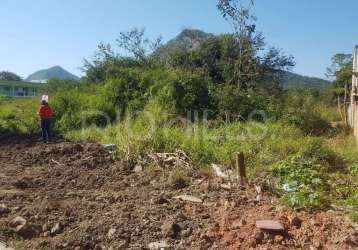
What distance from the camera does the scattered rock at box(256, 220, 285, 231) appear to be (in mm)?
4082

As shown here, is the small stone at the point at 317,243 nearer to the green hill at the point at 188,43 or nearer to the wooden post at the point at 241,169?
the wooden post at the point at 241,169

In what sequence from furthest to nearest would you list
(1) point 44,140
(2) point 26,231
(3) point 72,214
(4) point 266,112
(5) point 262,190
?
(4) point 266,112
(1) point 44,140
(5) point 262,190
(3) point 72,214
(2) point 26,231

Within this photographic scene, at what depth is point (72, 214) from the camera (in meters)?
4.94

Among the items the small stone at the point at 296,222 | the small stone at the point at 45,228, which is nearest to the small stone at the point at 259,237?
the small stone at the point at 296,222

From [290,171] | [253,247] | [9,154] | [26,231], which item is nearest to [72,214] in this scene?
[26,231]

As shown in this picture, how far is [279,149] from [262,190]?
2675 millimetres

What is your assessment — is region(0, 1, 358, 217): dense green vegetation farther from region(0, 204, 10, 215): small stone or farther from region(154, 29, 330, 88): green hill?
region(0, 204, 10, 215): small stone

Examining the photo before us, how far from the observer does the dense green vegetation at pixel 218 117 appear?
6613 mm

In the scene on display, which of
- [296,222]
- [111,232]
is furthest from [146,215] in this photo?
[296,222]

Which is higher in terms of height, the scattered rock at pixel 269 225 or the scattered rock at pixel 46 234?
the scattered rock at pixel 269 225

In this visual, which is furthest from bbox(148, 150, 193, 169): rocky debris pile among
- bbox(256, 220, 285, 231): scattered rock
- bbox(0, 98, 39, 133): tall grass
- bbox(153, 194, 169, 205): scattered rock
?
bbox(0, 98, 39, 133): tall grass

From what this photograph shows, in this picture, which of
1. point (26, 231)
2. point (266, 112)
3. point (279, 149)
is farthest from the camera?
point (266, 112)

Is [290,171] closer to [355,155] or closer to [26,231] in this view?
[355,155]

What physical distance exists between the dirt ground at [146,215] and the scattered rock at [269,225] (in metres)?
0.05
